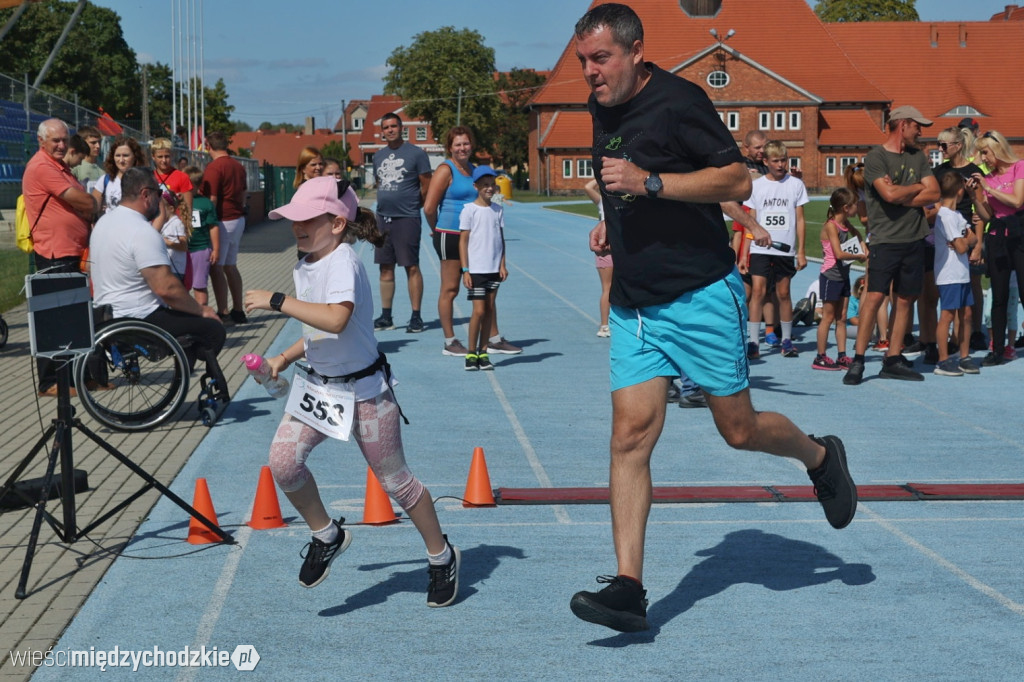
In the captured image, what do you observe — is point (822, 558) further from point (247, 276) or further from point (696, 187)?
point (247, 276)

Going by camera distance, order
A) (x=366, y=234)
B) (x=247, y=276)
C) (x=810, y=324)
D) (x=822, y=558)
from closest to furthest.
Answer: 1. (x=366, y=234)
2. (x=822, y=558)
3. (x=810, y=324)
4. (x=247, y=276)

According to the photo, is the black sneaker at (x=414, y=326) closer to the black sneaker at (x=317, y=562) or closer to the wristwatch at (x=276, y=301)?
the black sneaker at (x=317, y=562)

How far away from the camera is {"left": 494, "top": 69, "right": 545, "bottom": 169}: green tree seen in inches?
4281

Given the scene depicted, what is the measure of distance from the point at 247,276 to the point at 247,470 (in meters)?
14.5

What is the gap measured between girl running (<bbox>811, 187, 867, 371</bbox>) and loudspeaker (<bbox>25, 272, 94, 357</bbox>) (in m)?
7.31

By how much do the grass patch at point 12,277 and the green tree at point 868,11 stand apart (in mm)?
81801

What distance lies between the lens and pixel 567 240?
109 feet

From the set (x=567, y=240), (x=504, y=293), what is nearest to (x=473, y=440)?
(x=504, y=293)

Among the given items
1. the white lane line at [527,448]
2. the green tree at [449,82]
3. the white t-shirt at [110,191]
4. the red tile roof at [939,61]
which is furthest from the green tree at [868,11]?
the white lane line at [527,448]

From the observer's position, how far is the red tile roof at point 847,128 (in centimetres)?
8200

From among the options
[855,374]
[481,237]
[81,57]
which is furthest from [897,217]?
[81,57]

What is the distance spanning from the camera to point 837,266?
11.2m

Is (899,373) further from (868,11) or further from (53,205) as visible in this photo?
(868,11)

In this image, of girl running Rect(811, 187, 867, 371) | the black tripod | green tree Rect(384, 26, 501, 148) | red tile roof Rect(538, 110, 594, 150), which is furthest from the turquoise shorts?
green tree Rect(384, 26, 501, 148)
